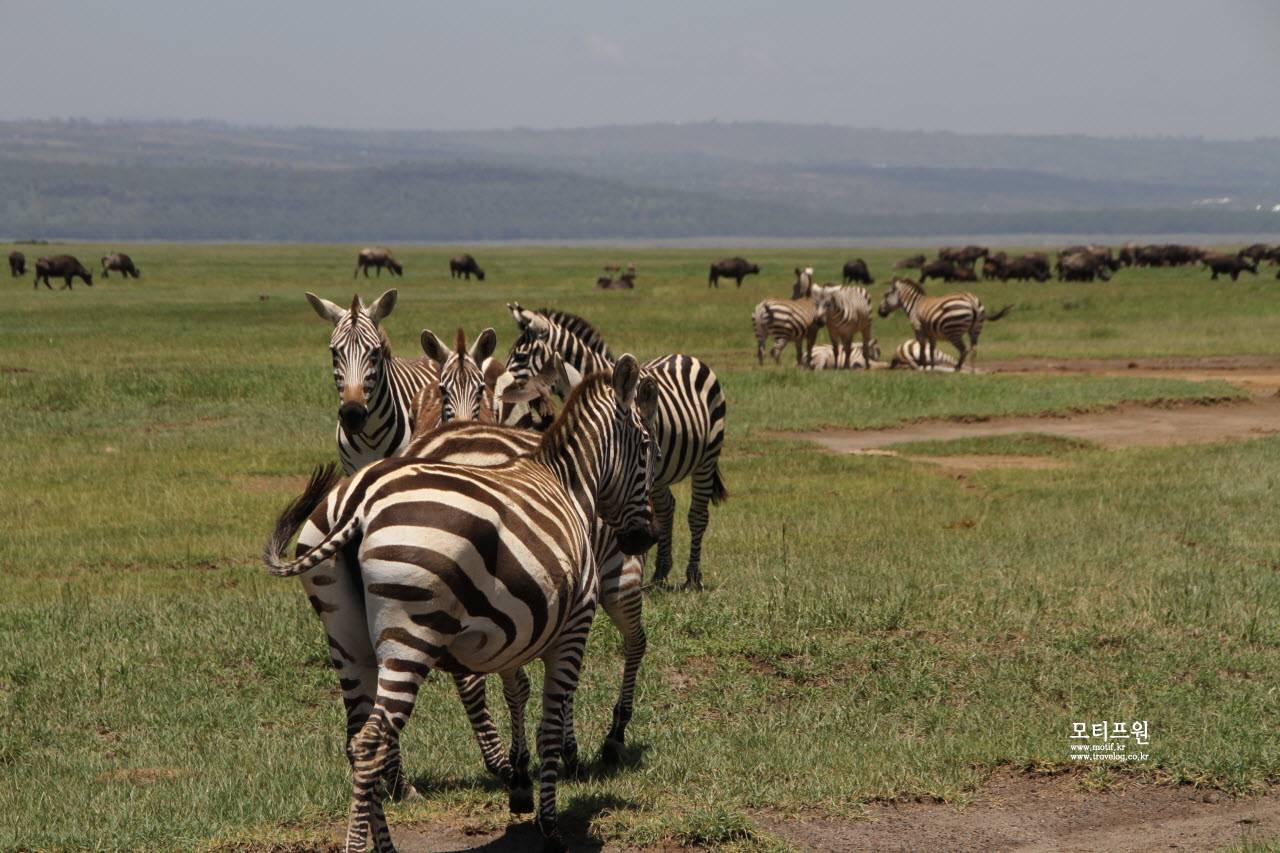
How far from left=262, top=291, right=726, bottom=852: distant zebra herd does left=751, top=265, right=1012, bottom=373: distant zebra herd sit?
→ 889 inches

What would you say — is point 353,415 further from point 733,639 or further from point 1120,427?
point 1120,427

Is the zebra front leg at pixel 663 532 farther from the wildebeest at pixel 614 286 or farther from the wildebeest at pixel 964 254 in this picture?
the wildebeest at pixel 964 254

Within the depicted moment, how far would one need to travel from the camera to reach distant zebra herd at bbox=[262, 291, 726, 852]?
4.99 metres

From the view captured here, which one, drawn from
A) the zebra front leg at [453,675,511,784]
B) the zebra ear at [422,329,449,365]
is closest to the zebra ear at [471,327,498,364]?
the zebra ear at [422,329,449,365]

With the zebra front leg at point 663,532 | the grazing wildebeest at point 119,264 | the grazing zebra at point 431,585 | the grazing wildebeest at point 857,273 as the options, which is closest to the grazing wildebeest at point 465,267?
the grazing wildebeest at point 119,264

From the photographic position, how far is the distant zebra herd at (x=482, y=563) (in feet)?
16.4

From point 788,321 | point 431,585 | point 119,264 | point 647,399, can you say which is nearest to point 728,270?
point 119,264

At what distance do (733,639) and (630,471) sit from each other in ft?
9.99

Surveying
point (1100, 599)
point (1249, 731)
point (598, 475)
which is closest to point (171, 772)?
point (598, 475)

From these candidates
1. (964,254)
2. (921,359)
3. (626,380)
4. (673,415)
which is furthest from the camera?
(964,254)

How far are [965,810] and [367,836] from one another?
3.19m

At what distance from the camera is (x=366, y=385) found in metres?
10.4

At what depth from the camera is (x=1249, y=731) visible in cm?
756

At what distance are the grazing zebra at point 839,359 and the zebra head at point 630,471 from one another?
23997mm
